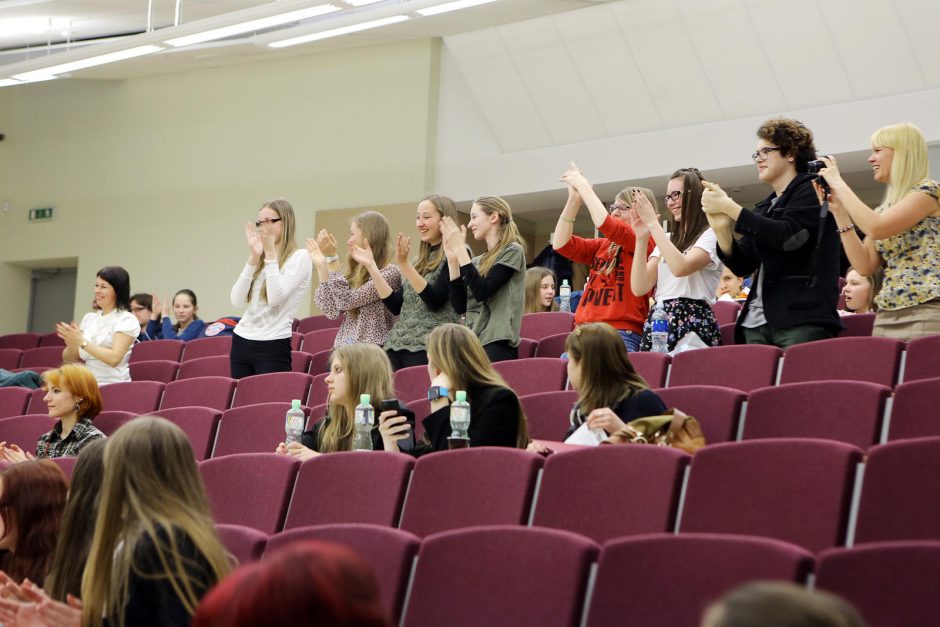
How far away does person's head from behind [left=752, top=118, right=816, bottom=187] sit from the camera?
12.4ft

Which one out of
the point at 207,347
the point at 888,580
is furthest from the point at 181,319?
the point at 888,580

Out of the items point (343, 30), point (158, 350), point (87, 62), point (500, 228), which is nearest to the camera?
point (500, 228)

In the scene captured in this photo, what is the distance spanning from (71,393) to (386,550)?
2440 mm

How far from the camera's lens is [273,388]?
4.68 metres

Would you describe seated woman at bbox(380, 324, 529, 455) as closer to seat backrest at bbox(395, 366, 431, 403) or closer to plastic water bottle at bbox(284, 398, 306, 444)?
plastic water bottle at bbox(284, 398, 306, 444)

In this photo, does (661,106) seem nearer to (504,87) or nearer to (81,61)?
(504,87)

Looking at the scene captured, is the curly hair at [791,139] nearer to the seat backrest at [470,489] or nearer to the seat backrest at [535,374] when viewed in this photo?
the seat backrest at [535,374]

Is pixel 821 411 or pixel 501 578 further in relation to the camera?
pixel 821 411

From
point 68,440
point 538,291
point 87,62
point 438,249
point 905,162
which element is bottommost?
point 68,440

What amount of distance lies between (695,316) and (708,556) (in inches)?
90.0

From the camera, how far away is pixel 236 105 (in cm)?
1021

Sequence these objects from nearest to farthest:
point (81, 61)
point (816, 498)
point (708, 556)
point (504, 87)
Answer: point (708, 556) < point (816, 498) < point (81, 61) < point (504, 87)

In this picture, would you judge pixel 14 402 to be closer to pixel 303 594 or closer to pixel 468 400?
pixel 468 400

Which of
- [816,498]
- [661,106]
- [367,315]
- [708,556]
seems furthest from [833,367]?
[661,106]
